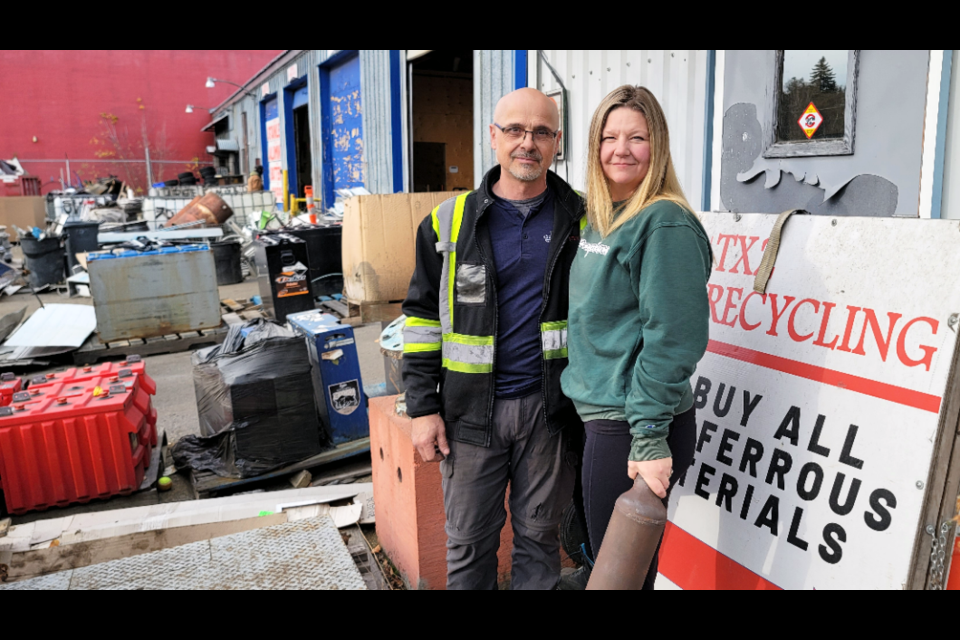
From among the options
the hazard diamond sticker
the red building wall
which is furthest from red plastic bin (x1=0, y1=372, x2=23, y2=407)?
the red building wall

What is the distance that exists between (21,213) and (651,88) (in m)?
23.7

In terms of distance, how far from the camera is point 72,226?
40.6ft

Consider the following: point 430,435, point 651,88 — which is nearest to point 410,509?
point 430,435

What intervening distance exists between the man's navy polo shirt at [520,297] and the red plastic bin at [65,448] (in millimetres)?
3004

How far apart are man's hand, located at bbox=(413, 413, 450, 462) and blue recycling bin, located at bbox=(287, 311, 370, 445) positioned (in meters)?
2.42

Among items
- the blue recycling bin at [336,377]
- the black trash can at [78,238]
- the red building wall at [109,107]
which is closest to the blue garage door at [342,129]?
the black trash can at [78,238]

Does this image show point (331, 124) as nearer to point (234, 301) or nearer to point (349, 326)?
point (234, 301)

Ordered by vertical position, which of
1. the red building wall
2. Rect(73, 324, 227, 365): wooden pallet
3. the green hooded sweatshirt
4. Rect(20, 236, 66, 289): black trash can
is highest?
the red building wall

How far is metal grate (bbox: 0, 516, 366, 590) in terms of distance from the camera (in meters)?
2.37

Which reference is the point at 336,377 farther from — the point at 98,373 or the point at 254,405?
the point at 98,373

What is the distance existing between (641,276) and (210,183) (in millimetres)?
26692

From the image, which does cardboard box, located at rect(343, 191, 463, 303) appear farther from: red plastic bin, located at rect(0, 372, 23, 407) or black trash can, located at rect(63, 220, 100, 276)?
black trash can, located at rect(63, 220, 100, 276)

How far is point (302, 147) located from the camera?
18766 mm
